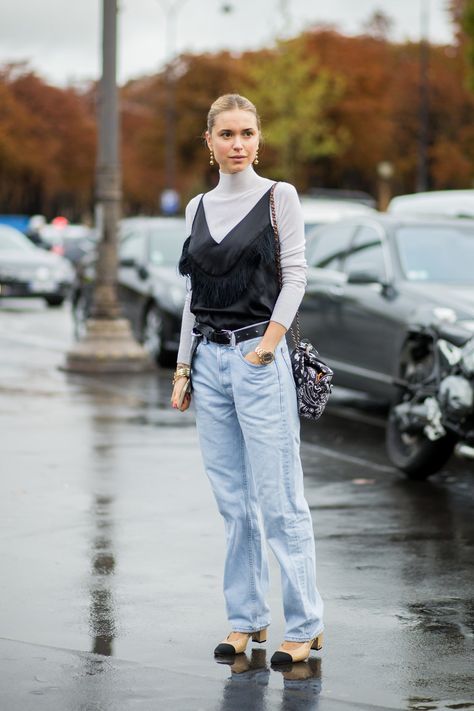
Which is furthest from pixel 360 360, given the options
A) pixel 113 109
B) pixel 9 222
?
pixel 9 222

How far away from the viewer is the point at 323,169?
9269 centimetres

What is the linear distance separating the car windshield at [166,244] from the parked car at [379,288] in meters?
4.76

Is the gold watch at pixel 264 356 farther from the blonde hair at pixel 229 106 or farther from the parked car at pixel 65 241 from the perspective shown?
the parked car at pixel 65 241

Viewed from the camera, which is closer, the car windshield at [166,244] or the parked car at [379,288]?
the parked car at [379,288]

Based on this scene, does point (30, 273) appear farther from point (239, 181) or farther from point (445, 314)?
point (239, 181)

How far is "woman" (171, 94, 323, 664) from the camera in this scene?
519 cm

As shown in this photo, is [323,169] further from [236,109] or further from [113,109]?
[236,109]

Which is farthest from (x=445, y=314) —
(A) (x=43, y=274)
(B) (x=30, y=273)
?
(A) (x=43, y=274)

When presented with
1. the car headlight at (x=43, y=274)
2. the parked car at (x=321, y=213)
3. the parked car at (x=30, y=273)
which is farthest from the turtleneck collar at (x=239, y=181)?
the car headlight at (x=43, y=274)

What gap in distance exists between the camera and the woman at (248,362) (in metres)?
5.19

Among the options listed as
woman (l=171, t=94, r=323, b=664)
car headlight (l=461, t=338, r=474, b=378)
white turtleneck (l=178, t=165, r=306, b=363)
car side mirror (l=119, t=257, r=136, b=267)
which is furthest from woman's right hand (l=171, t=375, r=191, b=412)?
car side mirror (l=119, t=257, r=136, b=267)

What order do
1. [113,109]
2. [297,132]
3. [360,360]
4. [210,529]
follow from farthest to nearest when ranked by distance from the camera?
[297,132], [113,109], [360,360], [210,529]

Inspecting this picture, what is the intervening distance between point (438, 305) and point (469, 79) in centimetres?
4481

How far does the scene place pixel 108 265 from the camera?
16.2 meters
